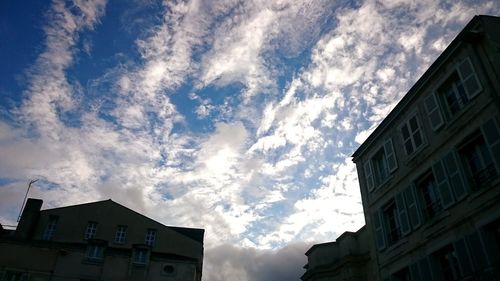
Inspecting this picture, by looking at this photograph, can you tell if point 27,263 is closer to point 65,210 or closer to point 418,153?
point 65,210

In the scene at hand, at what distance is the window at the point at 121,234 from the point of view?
30.6 metres

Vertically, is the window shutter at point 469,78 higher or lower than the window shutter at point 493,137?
higher

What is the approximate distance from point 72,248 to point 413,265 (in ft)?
75.5

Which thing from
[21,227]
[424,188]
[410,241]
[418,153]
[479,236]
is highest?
[21,227]

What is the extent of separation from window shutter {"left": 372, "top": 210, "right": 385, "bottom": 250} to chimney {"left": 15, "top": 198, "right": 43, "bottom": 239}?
80.1 ft

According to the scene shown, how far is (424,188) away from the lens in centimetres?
1560

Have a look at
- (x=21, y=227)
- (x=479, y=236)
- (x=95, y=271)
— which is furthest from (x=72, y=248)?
(x=479, y=236)

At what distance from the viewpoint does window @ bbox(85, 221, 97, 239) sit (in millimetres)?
30406

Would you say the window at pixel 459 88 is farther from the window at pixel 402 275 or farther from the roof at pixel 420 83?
the window at pixel 402 275

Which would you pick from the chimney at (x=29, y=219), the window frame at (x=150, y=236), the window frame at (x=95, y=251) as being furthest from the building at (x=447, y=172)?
the chimney at (x=29, y=219)

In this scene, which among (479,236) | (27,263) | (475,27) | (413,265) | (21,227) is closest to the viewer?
(479,236)

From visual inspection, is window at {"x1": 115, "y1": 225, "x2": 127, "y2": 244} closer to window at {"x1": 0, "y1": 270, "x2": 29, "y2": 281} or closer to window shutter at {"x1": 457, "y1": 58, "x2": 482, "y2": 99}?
window at {"x1": 0, "y1": 270, "x2": 29, "y2": 281}

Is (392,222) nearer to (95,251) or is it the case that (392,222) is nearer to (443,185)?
(443,185)

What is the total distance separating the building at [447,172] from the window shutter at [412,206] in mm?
37
